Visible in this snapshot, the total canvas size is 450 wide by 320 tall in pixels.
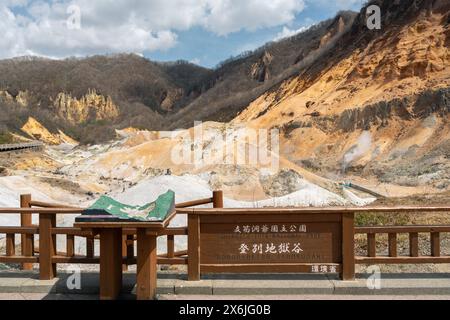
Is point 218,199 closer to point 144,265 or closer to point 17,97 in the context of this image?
point 144,265

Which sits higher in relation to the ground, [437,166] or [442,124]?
[442,124]

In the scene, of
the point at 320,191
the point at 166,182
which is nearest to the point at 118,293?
the point at 166,182

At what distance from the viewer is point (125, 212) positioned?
512cm

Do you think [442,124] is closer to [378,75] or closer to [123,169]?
[378,75]

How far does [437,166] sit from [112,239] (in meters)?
20.1

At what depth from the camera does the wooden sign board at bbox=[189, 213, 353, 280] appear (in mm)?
5445

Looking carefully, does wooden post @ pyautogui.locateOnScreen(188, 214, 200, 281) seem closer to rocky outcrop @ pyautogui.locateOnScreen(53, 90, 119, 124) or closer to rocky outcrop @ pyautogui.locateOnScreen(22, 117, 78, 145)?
rocky outcrop @ pyautogui.locateOnScreen(22, 117, 78, 145)

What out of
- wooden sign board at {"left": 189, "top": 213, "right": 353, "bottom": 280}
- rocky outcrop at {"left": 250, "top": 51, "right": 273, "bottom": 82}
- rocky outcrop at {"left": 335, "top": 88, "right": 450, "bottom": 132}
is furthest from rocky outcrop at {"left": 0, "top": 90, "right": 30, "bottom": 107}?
wooden sign board at {"left": 189, "top": 213, "right": 353, "bottom": 280}

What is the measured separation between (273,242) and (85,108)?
403 feet

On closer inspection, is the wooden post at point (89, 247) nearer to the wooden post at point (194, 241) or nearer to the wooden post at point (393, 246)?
the wooden post at point (194, 241)

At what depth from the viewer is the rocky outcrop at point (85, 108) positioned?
11969 cm

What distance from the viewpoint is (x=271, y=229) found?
5.45m

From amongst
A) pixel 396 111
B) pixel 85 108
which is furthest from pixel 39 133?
pixel 396 111

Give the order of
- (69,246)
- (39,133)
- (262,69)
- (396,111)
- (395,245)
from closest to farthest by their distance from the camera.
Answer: (395,245)
(69,246)
(396,111)
(262,69)
(39,133)
